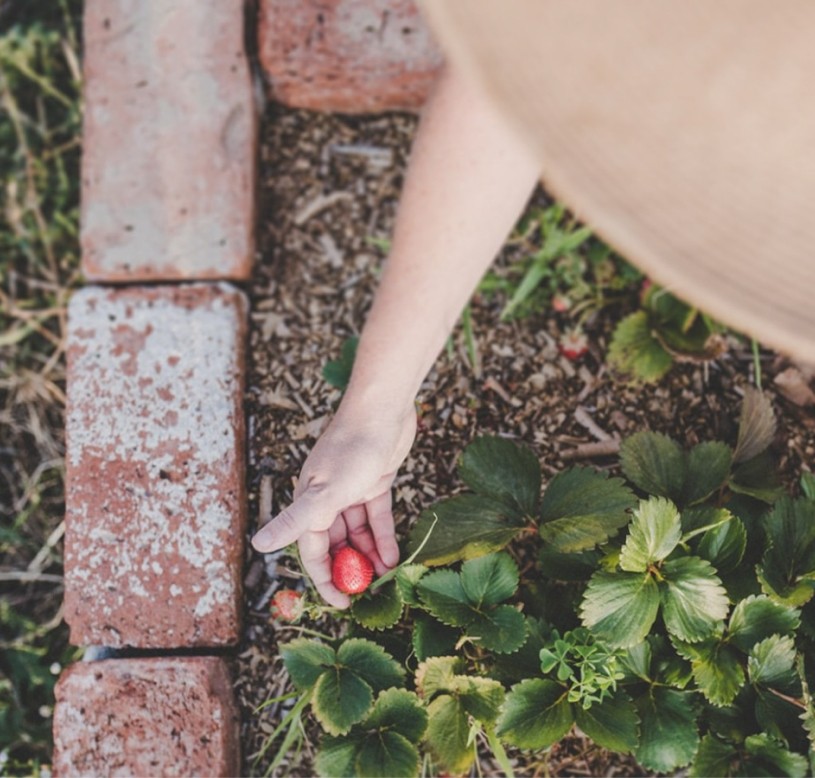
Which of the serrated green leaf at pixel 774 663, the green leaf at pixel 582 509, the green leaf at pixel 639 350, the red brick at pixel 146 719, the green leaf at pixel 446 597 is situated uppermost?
the green leaf at pixel 639 350

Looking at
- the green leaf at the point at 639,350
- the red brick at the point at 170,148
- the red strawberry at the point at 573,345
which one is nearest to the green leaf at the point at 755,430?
the green leaf at the point at 639,350

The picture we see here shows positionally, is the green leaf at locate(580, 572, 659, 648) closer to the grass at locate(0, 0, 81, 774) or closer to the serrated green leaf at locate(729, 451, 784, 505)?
the serrated green leaf at locate(729, 451, 784, 505)

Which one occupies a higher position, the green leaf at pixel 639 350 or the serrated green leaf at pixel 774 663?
the green leaf at pixel 639 350

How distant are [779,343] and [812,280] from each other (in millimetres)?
79

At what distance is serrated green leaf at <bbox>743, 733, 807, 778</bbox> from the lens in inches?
46.3

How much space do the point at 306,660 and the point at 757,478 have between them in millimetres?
748

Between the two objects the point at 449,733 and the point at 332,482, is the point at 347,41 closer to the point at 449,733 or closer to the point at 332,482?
the point at 332,482

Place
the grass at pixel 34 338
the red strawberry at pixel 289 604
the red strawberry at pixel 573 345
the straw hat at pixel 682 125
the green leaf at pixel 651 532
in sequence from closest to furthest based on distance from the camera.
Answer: the straw hat at pixel 682 125 < the green leaf at pixel 651 532 < the red strawberry at pixel 289 604 < the red strawberry at pixel 573 345 < the grass at pixel 34 338

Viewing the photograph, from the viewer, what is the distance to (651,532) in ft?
3.87

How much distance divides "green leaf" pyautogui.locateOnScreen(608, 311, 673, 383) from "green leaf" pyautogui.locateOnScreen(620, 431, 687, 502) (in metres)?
0.15

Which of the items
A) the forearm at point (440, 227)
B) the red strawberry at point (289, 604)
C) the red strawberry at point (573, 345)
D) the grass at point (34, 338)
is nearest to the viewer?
the forearm at point (440, 227)

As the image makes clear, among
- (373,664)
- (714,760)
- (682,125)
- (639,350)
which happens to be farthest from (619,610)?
(682,125)

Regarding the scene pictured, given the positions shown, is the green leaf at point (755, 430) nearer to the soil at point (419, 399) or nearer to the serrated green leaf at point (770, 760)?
the soil at point (419, 399)

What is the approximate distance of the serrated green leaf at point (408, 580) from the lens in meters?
1.25
